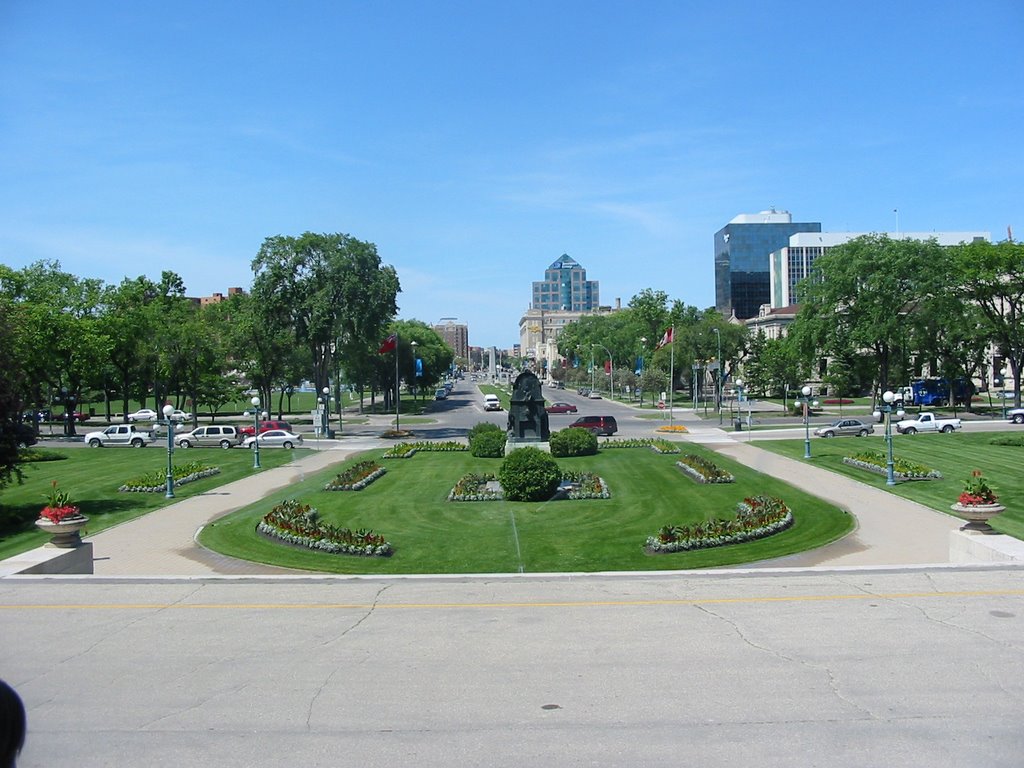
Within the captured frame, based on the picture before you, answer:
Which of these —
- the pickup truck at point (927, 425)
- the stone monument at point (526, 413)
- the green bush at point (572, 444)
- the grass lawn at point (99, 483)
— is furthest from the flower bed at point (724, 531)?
the pickup truck at point (927, 425)

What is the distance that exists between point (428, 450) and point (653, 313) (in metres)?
74.6

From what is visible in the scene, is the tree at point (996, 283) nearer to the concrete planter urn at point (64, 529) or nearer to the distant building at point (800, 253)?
the concrete planter urn at point (64, 529)

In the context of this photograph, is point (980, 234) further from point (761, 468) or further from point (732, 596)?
point (732, 596)

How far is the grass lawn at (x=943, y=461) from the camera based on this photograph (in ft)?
85.7

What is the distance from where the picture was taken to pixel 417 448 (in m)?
43.7

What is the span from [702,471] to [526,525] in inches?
433

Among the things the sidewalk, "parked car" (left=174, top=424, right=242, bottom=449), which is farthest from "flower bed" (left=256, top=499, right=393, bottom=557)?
"parked car" (left=174, top=424, right=242, bottom=449)

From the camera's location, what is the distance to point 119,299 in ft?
207

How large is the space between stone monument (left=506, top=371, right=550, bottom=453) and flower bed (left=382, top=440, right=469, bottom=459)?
480 centimetres

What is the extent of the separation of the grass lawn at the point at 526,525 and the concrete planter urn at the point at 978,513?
4.85 meters

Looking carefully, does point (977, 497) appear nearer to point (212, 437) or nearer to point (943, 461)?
point (943, 461)

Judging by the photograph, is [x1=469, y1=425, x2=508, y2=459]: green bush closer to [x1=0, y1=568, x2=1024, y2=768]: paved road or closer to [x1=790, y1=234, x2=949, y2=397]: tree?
[x1=0, y1=568, x2=1024, y2=768]: paved road

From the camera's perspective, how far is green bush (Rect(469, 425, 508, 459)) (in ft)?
131

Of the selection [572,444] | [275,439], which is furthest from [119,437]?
[572,444]
